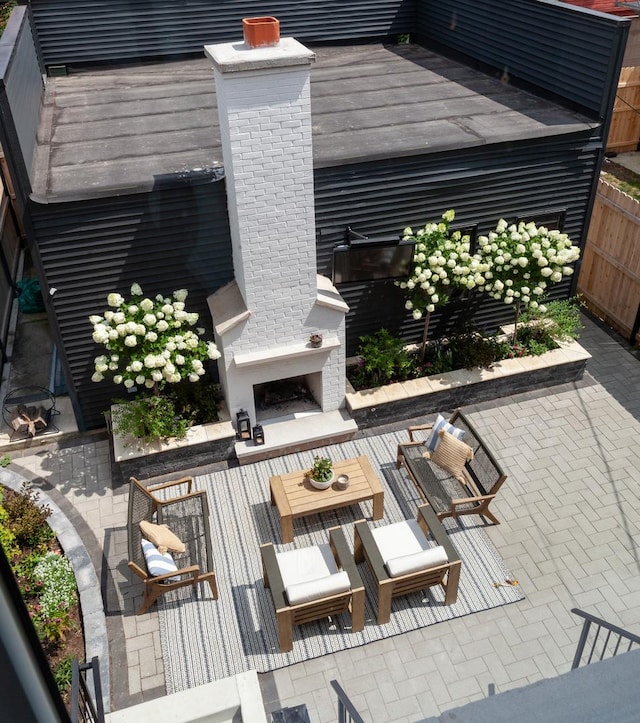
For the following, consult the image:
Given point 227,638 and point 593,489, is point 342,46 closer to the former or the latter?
point 593,489

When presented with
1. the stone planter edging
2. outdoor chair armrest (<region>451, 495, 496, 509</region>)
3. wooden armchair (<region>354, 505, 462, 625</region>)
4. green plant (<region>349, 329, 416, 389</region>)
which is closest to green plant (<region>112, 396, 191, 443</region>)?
the stone planter edging

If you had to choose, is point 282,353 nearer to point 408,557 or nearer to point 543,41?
point 408,557

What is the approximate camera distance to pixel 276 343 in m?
10.5

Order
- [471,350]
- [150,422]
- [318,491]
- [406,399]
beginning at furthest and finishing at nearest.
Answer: [471,350]
[406,399]
[150,422]
[318,491]

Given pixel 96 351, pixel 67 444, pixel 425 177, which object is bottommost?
pixel 67 444

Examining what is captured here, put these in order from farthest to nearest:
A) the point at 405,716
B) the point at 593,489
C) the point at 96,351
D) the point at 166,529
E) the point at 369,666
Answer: the point at 96,351, the point at 593,489, the point at 166,529, the point at 369,666, the point at 405,716

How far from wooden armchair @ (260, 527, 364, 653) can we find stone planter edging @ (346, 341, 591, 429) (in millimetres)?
3204

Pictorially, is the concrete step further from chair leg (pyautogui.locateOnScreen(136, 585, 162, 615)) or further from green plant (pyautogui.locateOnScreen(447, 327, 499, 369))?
chair leg (pyautogui.locateOnScreen(136, 585, 162, 615))

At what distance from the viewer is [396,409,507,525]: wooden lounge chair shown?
9344mm

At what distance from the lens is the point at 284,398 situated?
11789 mm

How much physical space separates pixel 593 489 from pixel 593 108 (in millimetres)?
6064

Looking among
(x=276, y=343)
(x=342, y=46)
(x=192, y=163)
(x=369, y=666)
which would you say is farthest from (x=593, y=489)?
(x=342, y=46)

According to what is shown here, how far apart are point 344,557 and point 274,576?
0.85 meters

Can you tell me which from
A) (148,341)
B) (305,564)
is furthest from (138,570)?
(148,341)
